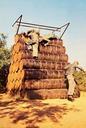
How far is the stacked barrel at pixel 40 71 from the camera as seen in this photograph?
1403cm

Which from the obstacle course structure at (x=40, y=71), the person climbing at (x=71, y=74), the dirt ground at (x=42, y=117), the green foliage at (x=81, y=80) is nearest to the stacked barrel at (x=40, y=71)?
the obstacle course structure at (x=40, y=71)

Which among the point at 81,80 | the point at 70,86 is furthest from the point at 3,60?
the point at 70,86

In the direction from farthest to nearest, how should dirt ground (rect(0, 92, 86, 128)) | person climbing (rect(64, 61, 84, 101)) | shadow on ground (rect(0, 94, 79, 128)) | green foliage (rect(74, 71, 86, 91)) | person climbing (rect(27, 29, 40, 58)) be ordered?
green foliage (rect(74, 71, 86, 91)) < person climbing (rect(27, 29, 40, 58)) < person climbing (rect(64, 61, 84, 101)) < shadow on ground (rect(0, 94, 79, 128)) < dirt ground (rect(0, 92, 86, 128))

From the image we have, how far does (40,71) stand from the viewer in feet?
47.6

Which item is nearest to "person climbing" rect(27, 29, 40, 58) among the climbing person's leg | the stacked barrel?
Result: the stacked barrel

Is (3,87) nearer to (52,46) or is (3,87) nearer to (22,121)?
(52,46)

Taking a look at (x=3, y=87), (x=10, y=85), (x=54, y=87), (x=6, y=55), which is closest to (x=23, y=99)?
(x=54, y=87)

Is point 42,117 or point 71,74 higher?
point 71,74

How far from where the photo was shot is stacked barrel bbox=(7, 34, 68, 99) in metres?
14.0

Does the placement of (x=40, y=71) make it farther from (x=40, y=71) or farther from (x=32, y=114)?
(x=32, y=114)

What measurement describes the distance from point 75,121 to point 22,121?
1701 mm

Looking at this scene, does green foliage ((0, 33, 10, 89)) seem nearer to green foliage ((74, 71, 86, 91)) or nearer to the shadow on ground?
green foliage ((74, 71, 86, 91))

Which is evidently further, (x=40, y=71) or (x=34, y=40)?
(x=34, y=40)

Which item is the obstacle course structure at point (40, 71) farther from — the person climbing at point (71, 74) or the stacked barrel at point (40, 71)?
the person climbing at point (71, 74)
